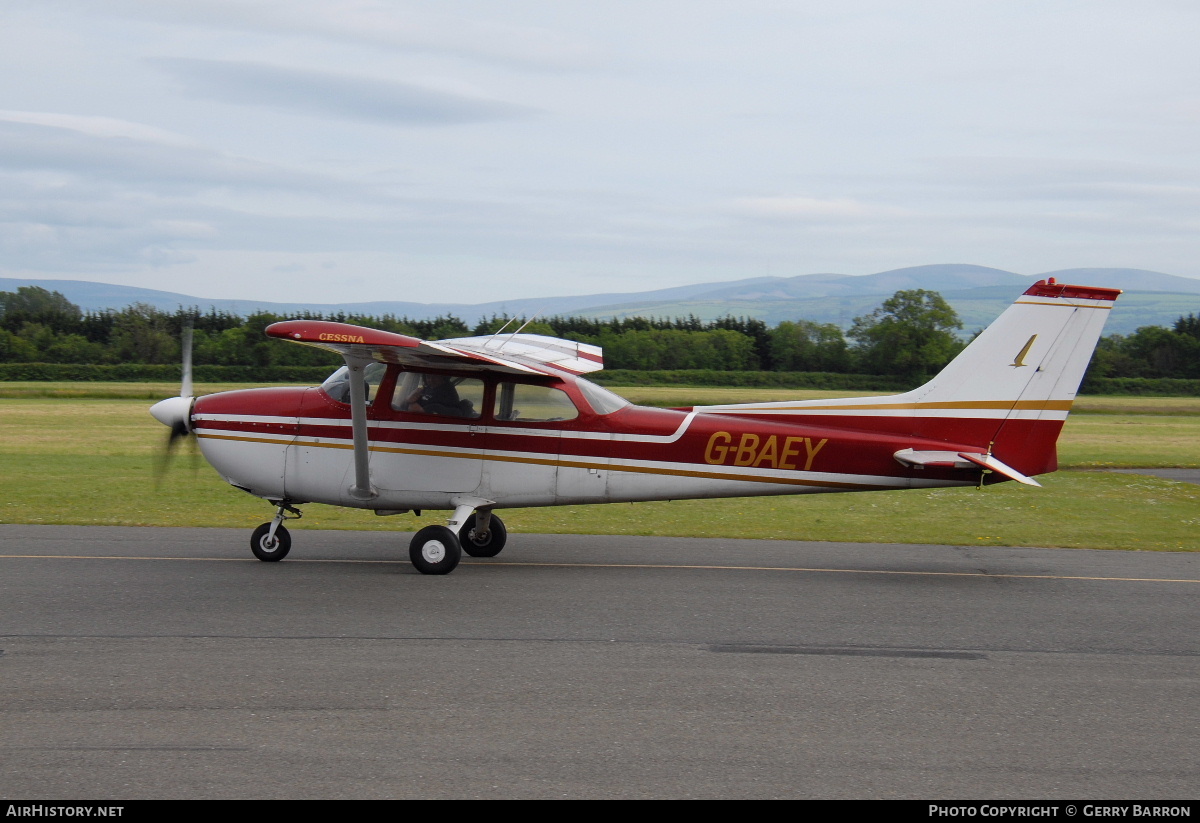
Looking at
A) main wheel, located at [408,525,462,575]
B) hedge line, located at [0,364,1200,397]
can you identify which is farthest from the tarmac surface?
hedge line, located at [0,364,1200,397]

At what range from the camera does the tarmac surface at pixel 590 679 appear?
5.16m

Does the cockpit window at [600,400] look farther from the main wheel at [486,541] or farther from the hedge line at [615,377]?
the hedge line at [615,377]

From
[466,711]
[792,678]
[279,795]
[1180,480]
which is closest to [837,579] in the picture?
[792,678]

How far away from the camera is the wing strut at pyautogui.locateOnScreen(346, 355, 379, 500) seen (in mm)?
10078

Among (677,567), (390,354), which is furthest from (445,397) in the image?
(677,567)

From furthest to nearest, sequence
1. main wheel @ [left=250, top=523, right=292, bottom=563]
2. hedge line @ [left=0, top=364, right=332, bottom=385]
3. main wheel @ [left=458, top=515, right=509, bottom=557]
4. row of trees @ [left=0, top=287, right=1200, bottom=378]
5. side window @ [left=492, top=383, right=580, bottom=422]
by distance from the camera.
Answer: row of trees @ [left=0, top=287, right=1200, bottom=378] → hedge line @ [left=0, top=364, right=332, bottom=385] → main wheel @ [left=458, top=515, right=509, bottom=557] → main wheel @ [left=250, top=523, right=292, bottom=563] → side window @ [left=492, top=383, right=580, bottom=422]

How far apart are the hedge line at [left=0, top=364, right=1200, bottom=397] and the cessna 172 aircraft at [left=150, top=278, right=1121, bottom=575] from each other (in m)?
45.1

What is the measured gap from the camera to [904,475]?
414 inches

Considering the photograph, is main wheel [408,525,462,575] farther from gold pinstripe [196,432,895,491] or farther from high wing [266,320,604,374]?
high wing [266,320,604,374]

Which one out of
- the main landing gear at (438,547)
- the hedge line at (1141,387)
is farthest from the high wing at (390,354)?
the hedge line at (1141,387)

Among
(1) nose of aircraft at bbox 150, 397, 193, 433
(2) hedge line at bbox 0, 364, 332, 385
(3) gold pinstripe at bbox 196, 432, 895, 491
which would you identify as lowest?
(2) hedge line at bbox 0, 364, 332, 385

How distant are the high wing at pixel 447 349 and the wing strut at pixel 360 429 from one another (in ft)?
0.46

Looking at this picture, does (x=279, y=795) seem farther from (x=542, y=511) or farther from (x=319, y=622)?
(x=542, y=511)

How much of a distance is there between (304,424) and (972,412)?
6.95 meters
